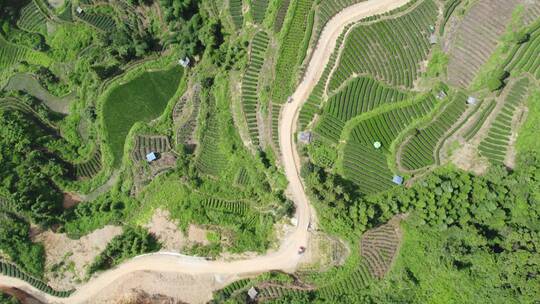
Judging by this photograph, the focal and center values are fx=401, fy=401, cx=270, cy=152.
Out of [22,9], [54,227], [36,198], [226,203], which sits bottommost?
[54,227]

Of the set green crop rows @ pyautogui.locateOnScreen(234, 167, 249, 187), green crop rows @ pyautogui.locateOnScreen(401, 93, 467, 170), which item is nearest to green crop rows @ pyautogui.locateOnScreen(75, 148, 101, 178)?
green crop rows @ pyautogui.locateOnScreen(234, 167, 249, 187)

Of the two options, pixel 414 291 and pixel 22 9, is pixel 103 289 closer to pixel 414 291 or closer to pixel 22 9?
pixel 414 291

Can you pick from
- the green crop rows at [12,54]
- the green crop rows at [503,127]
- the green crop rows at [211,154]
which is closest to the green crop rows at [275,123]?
the green crop rows at [211,154]

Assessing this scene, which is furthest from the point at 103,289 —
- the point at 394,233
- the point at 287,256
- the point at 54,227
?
the point at 394,233

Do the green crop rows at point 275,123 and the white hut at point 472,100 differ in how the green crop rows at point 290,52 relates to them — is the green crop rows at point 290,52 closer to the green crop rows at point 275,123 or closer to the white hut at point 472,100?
the green crop rows at point 275,123

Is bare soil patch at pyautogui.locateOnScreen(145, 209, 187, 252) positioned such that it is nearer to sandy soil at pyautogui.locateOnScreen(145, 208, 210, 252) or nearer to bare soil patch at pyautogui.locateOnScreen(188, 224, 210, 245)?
sandy soil at pyautogui.locateOnScreen(145, 208, 210, 252)
